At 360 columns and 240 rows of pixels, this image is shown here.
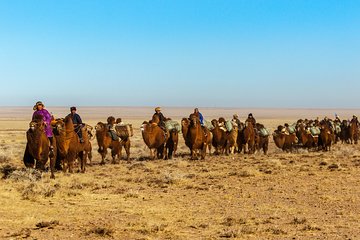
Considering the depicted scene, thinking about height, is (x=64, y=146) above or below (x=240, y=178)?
above

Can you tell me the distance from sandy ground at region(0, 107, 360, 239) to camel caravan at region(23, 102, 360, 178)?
A: 34.8 inches

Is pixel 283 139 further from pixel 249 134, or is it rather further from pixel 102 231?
pixel 102 231

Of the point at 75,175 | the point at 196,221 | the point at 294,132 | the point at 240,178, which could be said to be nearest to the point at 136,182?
the point at 75,175

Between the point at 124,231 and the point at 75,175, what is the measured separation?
802 cm

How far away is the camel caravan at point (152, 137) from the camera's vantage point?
15273 millimetres

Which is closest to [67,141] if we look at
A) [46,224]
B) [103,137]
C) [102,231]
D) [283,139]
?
[103,137]

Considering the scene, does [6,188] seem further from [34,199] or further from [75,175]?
[75,175]

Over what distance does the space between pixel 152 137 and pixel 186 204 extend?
10.3 meters

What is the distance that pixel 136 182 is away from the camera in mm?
15578

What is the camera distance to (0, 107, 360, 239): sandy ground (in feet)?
28.8

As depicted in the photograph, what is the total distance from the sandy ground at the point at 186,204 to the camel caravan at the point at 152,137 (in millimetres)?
884

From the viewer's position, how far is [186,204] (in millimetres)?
11680

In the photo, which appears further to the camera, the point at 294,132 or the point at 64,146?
the point at 294,132

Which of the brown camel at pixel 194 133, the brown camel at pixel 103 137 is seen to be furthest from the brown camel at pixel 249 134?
the brown camel at pixel 103 137
